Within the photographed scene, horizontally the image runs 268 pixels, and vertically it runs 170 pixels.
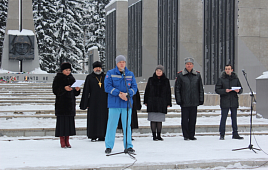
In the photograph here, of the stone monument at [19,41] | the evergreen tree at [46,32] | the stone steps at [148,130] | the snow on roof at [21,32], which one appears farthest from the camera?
the evergreen tree at [46,32]

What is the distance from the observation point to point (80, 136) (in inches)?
348

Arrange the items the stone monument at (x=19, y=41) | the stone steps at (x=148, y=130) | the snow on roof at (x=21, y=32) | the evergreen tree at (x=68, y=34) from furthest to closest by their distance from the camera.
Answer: the evergreen tree at (x=68, y=34)
the snow on roof at (x=21, y=32)
the stone monument at (x=19, y=41)
the stone steps at (x=148, y=130)

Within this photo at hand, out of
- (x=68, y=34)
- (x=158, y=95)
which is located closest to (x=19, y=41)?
(x=68, y=34)

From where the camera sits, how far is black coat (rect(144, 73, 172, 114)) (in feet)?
27.2

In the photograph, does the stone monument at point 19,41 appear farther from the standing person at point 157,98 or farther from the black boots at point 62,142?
the black boots at point 62,142

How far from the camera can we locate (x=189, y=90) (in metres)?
8.36

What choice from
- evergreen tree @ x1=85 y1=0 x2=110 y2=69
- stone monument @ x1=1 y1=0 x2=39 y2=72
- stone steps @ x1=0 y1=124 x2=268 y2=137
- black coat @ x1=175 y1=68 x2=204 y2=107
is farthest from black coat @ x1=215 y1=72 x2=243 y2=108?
evergreen tree @ x1=85 y1=0 x2=110 y2=69

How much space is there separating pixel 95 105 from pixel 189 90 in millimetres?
2196

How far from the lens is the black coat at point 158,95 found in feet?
27.2

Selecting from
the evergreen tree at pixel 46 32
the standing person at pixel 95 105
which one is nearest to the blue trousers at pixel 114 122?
the standing person at pixel 95 105

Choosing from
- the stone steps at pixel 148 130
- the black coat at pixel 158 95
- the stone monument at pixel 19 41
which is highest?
the stone monument at pixel 19 41

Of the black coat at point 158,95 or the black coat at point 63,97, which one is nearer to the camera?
the black coat at point 63,97

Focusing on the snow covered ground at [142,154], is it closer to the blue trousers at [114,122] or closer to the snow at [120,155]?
the snow at [120,155]

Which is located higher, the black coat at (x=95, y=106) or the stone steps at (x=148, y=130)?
the black coat at (x=95, y=106)
